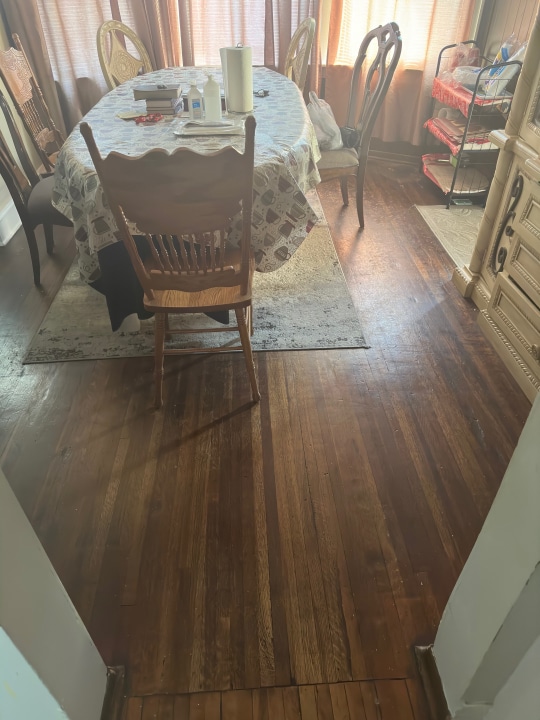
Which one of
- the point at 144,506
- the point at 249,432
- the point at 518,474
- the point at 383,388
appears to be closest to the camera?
the point at 518,474

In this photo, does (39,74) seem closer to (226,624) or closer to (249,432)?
(249,432)

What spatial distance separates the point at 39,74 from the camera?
3391 millimetres

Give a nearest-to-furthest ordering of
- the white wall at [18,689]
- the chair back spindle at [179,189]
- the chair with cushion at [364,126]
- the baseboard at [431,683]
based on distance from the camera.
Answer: the white wall at [18,689] → the baseboard at [431,683] → the chair back spindle at [179,189] → the chair with cushion at [364,126]

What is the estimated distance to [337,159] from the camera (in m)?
2.72

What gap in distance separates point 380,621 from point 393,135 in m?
3.64

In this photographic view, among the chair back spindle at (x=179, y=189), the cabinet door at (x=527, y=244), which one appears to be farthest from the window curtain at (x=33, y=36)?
the cabinet door at (x=527, y=244)

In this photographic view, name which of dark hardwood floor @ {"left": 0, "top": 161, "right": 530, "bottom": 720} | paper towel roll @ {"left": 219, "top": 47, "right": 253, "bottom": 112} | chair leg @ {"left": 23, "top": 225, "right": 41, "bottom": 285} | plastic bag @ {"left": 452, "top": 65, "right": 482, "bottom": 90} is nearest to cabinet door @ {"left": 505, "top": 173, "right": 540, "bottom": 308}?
dark hardwood floor @ {"left": 0, "top": 161, "right": 530, "bottom": 720}

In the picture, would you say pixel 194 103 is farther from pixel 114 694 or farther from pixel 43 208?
pixel 114 694

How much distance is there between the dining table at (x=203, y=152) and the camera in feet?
5.64

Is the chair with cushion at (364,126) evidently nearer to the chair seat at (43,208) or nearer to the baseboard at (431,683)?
the chair seat at (43,208)

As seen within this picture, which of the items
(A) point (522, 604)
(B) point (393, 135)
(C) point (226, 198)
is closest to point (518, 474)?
(A) point (522, 604)

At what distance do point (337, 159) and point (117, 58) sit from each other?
154 cm

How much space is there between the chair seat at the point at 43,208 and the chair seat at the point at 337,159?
1.38 m

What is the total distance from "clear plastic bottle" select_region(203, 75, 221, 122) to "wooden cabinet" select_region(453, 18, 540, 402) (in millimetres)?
1157
